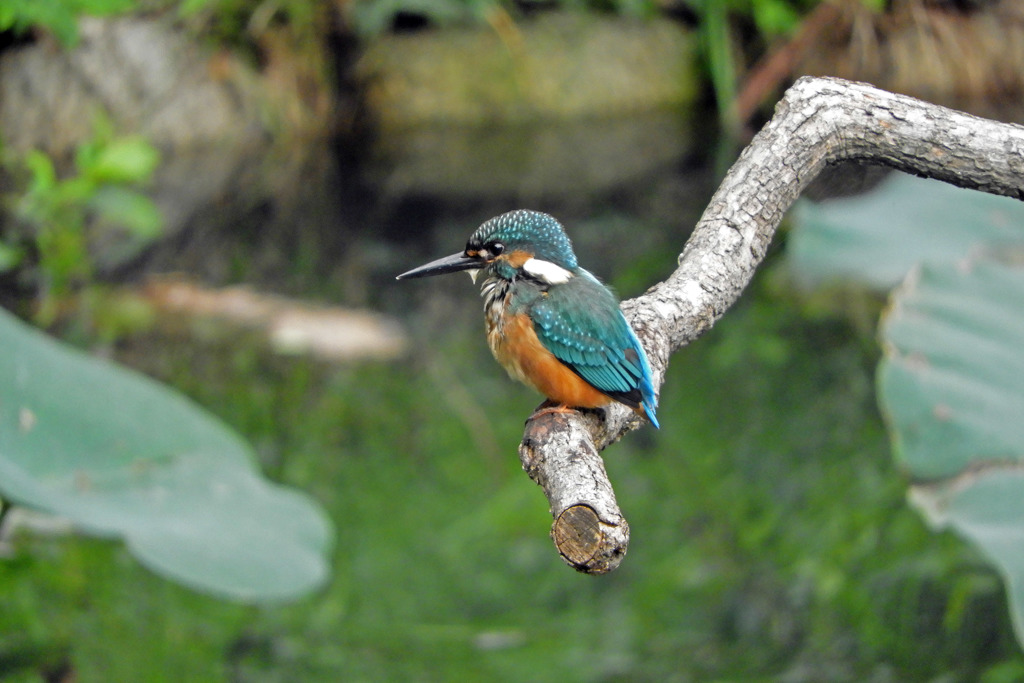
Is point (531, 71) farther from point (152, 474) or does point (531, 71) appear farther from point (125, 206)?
point (152, 474)

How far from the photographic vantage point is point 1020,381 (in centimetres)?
314

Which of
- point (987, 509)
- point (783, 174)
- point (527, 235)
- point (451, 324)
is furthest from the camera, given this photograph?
point (451, 324)

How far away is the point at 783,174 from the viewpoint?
1924 millimetres

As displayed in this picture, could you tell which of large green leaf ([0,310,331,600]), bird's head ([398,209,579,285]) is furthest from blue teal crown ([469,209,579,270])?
large green leaf ([0,310,331,600])

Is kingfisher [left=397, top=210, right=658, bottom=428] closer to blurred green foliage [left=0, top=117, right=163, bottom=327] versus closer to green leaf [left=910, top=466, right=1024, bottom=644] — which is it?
green leaf [left=910, top=466, right=1024, bottom=644]

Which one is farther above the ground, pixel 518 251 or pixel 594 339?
pixel 518 251

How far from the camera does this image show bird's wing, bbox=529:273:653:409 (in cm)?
204

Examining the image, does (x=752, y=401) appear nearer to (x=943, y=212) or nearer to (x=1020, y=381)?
(x=943, y=212)

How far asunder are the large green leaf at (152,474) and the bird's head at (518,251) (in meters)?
1.13

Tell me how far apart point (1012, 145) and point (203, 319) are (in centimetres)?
539

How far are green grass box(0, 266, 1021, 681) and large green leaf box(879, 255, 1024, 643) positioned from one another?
1190mm

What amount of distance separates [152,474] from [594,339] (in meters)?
1.67

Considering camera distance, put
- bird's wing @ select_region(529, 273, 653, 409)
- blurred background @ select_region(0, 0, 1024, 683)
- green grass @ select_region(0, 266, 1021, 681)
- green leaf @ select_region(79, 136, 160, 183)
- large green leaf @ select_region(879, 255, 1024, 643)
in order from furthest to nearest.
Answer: green leaf @ select_region(79, 136, 160, 183) → blurred background @ select_region(0, 0, 1024, 683) → green grass @ select_region(0, 266, 1021, 681) → large green leaf @ select_region(879, 255, 1024, 643) → bird's wing @ select_region(529, 273, 653, 409)

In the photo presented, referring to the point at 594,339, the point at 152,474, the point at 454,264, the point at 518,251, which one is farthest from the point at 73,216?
the point at 594,339
